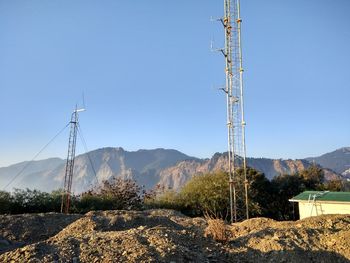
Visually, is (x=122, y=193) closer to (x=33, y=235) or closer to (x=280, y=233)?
(x=33, y=235)

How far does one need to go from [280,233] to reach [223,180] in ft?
71.1

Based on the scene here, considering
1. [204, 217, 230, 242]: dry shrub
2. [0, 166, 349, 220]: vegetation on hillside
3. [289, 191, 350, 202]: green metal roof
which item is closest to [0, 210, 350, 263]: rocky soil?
[204, 217, 230, 242]: dry shrub

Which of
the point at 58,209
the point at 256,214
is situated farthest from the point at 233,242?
the point at 256,214

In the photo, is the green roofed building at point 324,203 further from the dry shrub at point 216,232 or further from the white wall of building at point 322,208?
the dry shrub at point 216,232

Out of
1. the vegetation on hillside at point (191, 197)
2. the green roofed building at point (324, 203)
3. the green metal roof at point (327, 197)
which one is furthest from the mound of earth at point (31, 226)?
the green metal roof at point (327, 197)

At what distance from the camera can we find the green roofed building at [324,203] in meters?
22.1

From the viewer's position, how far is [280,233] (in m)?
9.75

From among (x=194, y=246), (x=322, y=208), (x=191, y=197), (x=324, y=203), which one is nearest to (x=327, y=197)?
(x=324, y=203)

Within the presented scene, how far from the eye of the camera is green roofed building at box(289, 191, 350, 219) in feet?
72.6

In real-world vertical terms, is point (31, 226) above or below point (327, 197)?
below

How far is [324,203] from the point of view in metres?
22.7

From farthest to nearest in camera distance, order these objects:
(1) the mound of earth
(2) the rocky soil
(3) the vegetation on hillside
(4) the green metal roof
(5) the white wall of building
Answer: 1. (3) the vegetation on hillside
2. (4) the green metal roof
3. (5) the white wall of building
4. (1) the mound of earth
5. (2) the rocky soil

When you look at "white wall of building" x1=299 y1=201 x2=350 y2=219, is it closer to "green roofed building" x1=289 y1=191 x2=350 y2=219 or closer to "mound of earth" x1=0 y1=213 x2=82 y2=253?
"green roofed building" x1=289 y1=191 x2=350 y2=219

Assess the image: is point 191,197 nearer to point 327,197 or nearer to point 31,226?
point 327,197
